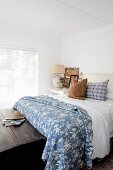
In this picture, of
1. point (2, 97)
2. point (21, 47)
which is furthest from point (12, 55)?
point (2, 97)

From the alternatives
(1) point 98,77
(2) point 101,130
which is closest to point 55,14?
(1) point 98,77

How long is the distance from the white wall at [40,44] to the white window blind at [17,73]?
0.50ft

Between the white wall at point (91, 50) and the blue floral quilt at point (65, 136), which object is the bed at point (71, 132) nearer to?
the blue floral quilt at point (65, 136)

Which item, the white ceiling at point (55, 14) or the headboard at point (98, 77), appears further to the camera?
the headboard at point (98, 77)

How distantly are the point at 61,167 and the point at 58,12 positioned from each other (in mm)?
2528

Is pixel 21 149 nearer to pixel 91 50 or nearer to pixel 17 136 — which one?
pixel 17 136

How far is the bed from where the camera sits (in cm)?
162

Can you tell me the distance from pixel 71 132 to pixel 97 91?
4.95 ft

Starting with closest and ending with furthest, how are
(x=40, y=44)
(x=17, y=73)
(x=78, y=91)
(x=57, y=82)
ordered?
(x=78, y=91), (x=17, y=73), (x=40, y=44), (x=57, y=82)

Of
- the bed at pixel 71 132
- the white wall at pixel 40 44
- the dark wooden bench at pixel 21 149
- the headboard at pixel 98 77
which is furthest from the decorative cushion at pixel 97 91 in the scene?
the white wall at pixel 40 44

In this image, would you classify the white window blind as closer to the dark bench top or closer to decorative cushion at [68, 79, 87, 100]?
decorative cushion at [68, 79, 87, 100]

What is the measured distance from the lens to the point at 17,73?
418cm

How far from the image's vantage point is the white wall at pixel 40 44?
152 inches

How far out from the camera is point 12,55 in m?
4.06
